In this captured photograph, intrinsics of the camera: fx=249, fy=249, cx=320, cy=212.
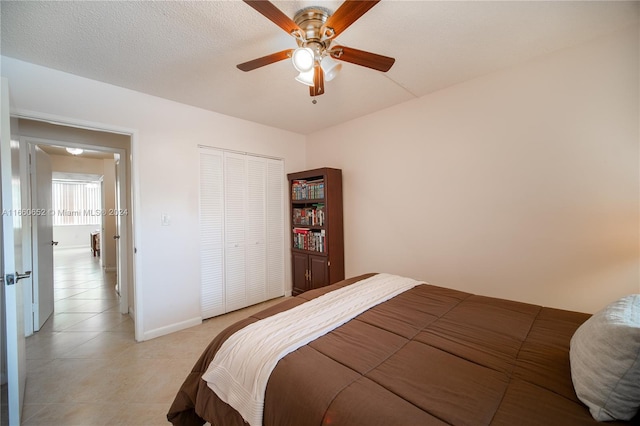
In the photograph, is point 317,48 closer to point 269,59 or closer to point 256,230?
point 269,59

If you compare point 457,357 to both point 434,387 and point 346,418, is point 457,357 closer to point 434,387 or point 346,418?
point 434,387

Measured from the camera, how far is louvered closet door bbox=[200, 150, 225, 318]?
2965 millimetres

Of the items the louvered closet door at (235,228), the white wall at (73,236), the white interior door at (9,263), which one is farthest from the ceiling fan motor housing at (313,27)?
the white wall at (73,236)

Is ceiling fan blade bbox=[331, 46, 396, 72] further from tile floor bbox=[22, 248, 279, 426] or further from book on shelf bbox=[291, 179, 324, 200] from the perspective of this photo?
tile floor bbox=[22, 248, 279, 426]

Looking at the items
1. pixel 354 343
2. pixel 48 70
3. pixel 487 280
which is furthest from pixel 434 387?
pixel 48 70

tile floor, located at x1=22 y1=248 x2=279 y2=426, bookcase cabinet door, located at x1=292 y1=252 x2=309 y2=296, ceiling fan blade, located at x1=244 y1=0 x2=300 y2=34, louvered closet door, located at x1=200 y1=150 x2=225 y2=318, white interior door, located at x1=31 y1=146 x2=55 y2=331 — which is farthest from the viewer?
bookcase cabinet door, located at x1=292 y1=252 x2=309 y2=296

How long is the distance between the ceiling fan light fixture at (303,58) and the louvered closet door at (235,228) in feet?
6.61

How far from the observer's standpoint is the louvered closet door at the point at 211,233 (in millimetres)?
2965

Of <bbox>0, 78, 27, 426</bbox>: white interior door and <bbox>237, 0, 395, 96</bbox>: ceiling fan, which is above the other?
<bbox>237, 0, 395, 96</bbox>: ceiling fan

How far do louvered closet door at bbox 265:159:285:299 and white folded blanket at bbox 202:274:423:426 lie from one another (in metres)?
2.09

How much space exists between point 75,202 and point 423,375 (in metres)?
10.4

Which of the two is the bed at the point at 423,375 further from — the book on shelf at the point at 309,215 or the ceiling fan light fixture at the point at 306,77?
the book on shelf at the point at 309,215

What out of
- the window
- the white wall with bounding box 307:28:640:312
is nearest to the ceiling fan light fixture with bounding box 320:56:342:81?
the white wall with bounding box 307:28:640:312

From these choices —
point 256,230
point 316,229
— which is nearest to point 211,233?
point 256,230
